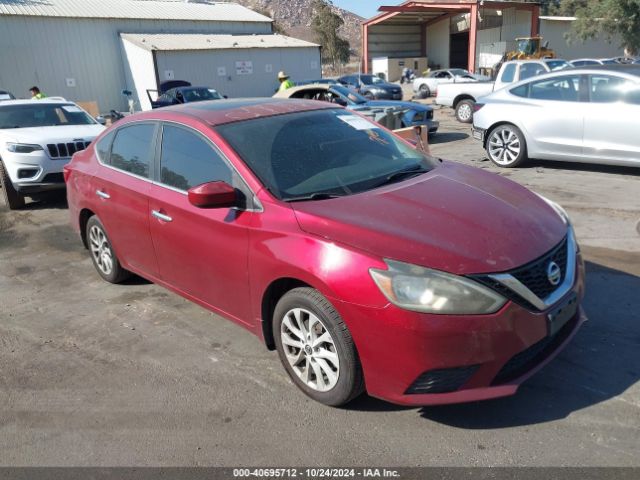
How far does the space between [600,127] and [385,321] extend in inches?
262

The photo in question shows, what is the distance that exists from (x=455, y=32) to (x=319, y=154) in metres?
47.0

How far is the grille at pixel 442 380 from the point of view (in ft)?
8.82

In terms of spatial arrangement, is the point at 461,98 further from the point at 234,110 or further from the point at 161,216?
the point at 161,216

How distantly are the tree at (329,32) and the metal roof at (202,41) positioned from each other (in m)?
30.7

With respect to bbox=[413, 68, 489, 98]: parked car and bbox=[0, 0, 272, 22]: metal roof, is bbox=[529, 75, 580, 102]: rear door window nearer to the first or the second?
bbox=[413, 68, 489, 98]: parked car

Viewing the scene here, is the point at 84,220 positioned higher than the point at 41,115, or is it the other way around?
the point at 41,115

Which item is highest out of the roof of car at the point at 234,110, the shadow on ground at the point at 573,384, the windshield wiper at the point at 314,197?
the roof of car at the point at 234,110

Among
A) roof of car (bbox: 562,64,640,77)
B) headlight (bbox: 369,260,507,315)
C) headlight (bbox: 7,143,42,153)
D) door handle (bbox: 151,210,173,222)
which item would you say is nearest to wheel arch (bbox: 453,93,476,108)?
roof of car (bbox: 562,64,640,77)

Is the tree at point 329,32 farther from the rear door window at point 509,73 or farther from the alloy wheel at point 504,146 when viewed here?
the alloy wheel at point 504,146

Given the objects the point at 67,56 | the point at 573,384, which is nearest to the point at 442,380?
the point at 573,384

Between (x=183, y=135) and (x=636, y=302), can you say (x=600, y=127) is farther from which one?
(x=183, y=135)

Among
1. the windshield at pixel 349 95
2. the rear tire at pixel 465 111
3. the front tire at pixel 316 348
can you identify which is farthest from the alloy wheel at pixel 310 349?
the rear tire at pixel 465 111

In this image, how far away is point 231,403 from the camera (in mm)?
3312

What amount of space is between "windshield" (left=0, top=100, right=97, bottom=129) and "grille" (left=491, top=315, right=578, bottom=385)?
8843mm
